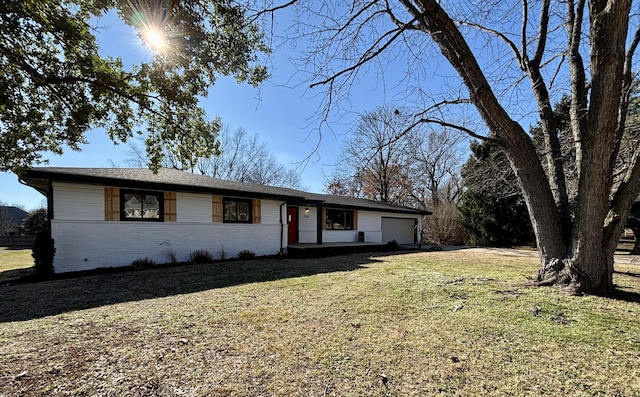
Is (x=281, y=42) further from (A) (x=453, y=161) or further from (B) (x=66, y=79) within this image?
(A) (x=453, y=161)

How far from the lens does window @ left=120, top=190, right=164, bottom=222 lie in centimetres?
887

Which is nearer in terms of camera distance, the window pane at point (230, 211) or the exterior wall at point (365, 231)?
the window pane at point (230, 211)

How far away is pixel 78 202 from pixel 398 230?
17.2 m

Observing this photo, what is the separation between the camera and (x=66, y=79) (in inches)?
244

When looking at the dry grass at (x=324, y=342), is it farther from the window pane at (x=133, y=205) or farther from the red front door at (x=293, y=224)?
the red front door at (x=293, y=224)

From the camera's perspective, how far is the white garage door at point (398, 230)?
19003 millimetres

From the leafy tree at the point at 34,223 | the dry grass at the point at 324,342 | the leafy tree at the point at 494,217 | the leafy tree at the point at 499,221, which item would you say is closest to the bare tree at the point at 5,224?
the leafy tree at the point at 34,223

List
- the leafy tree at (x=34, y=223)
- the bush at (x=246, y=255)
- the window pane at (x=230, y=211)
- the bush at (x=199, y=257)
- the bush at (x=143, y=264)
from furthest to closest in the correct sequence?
1. the leafy tree at (x=34, y=223)
2. the window pane at (x=230, y=211)
3. the bush at (x=246, y=255)
4. the bush at (x=199, y=257)
5. the bush at (x=143, y=264)

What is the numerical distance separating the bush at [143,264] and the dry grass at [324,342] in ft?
9.86

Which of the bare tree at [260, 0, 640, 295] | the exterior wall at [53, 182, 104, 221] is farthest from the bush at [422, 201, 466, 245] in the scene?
the exterior wall at [53, 182, 104, 221]

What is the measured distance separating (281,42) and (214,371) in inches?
179

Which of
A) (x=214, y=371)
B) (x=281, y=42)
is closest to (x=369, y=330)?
(x=214, y=371)

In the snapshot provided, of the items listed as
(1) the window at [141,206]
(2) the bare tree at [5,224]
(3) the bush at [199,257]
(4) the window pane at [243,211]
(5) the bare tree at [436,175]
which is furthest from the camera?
(2) the bare tree at [5,224]

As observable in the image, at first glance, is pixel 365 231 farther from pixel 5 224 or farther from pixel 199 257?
pixel 5 224
